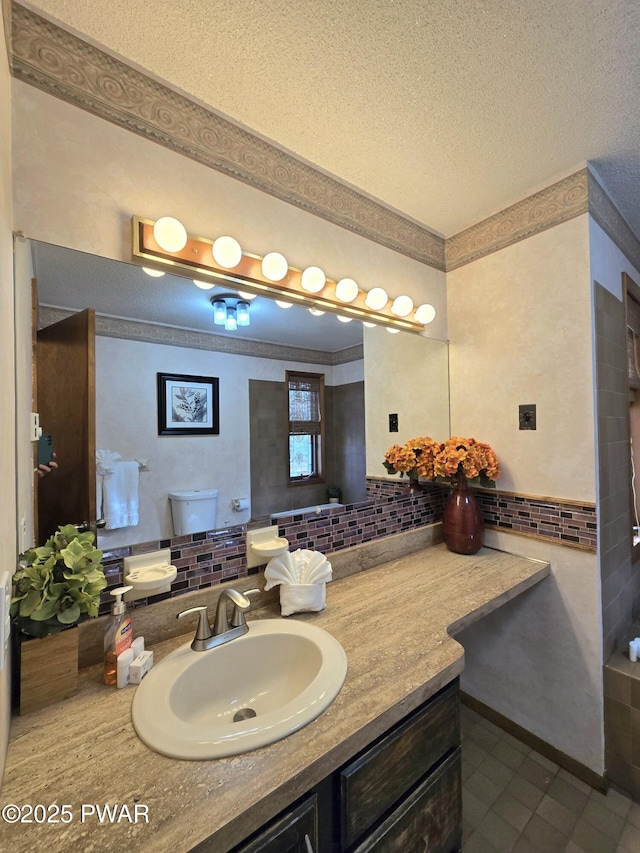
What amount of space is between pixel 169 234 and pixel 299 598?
1192mm

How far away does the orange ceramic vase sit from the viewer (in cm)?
166

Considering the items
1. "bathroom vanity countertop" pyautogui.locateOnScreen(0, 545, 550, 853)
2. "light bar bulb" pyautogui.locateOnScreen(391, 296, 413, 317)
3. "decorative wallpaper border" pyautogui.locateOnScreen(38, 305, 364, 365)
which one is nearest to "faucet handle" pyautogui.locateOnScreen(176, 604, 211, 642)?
"bathroom vanity countertop" pyautogui.locateOnScreen(0, 545, 550, 853)

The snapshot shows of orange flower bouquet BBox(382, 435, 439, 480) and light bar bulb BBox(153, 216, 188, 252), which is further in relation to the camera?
orange flower bouquet BBox(382, 435, 439, 480)

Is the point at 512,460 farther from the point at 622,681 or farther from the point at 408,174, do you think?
the point at 408,174

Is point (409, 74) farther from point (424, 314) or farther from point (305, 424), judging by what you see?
point (305, 424)

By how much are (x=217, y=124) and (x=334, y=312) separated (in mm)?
736

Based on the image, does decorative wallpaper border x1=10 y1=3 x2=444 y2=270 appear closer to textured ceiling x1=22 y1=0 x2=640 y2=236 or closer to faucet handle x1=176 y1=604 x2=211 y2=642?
textured ceiling x1=22 y1=0 x2=640 y2=236

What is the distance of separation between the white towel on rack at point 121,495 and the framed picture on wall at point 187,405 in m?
0.15

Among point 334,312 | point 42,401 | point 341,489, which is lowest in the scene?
point 341,489

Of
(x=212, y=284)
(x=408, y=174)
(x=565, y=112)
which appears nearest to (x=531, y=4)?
(x=565, y=112)

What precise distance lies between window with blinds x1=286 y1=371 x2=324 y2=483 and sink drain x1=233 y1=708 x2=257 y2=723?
713mm

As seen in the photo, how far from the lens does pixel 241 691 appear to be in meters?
0.98

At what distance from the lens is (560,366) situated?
1503 millimetres

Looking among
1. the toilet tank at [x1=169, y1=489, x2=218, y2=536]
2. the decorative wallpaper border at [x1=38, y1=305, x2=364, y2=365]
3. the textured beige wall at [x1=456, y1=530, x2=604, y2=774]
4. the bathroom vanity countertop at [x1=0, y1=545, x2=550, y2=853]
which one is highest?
the decorative wallpaper border at [x1=38, y1=305, x2=364, y2=365]
